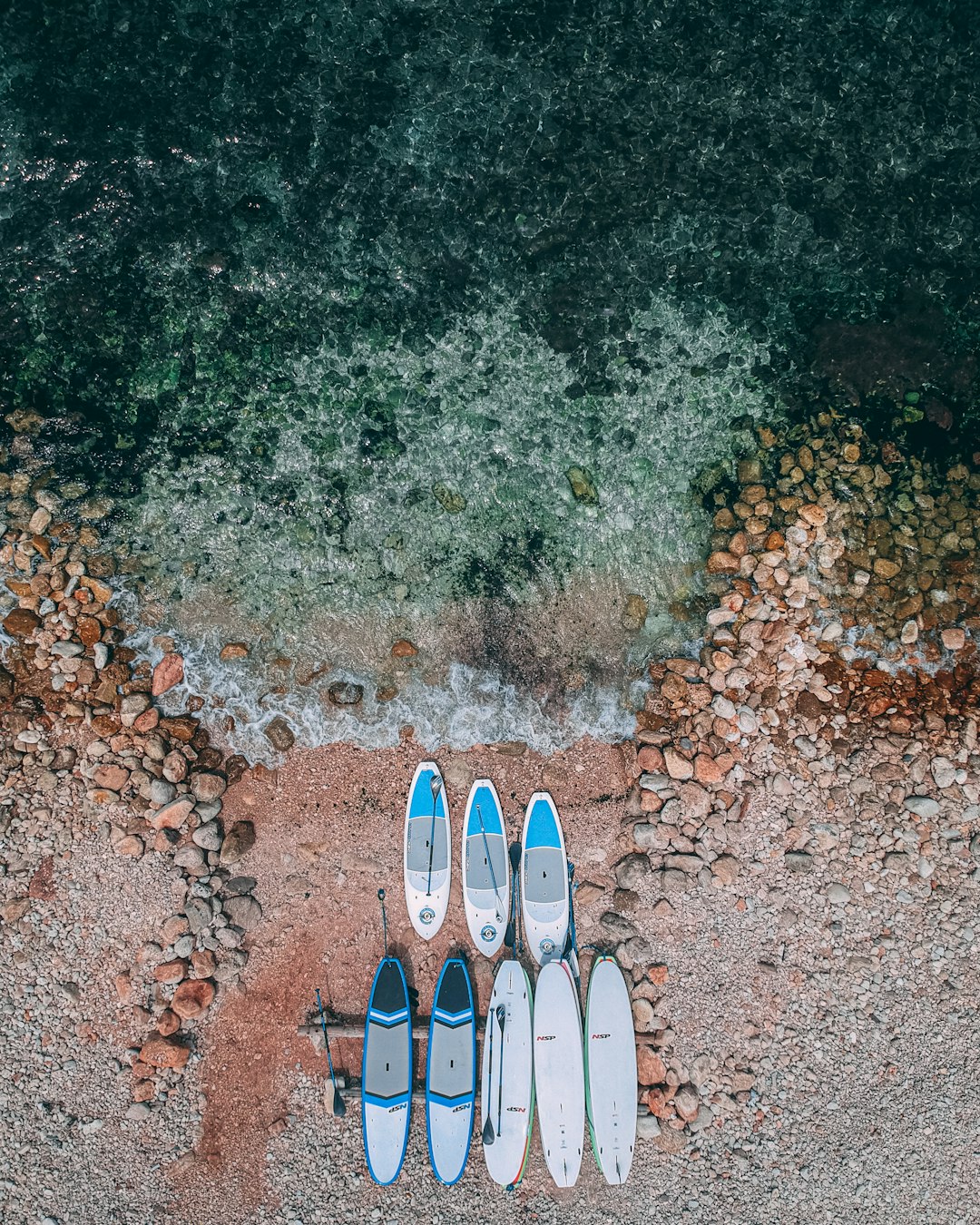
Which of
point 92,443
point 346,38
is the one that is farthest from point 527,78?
point 92,443

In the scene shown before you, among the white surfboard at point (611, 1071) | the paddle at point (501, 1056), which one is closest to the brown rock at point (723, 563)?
the white surfboard at point (611, 1071)

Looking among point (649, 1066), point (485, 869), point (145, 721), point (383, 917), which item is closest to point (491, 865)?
point (485, 869)

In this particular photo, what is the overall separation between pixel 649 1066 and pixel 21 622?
11267 millimetres

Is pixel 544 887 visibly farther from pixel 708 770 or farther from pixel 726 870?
pixel 708 770

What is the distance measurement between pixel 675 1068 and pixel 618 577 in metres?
7.20

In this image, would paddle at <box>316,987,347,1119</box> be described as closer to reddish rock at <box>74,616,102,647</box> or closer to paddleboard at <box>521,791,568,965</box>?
paddleboard at <box>521,791,568,965</box>

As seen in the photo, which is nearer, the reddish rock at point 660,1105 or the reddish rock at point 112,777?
the reddish rock at point 660,1105

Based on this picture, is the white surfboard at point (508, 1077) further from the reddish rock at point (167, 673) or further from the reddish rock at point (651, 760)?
the reddish rock at point (167, 673)

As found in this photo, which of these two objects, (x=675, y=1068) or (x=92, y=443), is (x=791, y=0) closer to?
(x=92, y=443)

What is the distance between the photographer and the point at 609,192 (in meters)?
11.4

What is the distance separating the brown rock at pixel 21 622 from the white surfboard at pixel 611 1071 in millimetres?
9735

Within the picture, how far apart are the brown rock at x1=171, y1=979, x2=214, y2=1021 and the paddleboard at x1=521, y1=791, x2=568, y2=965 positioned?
467 centimetres

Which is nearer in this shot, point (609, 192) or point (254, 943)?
point (254, 943)

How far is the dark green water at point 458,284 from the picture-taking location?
1117 centimetres
